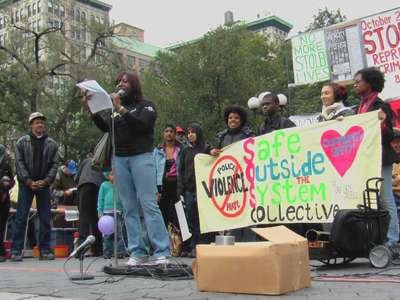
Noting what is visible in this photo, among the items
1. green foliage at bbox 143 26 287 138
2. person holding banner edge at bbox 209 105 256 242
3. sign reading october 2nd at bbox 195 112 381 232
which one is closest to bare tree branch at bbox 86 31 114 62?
green foliage at bbox 143 26 287 138

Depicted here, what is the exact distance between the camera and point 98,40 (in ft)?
98.8

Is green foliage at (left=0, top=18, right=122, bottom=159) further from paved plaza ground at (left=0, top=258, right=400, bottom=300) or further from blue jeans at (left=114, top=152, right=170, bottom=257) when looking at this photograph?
paved plaza ground at (left=0, top=258, right=400, bottom=300)

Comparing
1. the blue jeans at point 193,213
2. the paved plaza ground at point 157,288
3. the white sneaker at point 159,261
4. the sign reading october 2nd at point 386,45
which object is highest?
the sign reading october 2nd at point 386,45

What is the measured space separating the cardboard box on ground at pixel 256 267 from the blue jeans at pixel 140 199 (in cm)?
124

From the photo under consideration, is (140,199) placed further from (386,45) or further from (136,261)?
(386,45)

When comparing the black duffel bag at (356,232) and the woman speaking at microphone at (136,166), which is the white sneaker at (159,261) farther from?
the black duffel bag at (356,232)

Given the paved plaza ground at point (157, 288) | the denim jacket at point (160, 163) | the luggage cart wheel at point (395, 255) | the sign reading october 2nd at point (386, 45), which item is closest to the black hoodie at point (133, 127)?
the paved plaza ground at point (157, 288)

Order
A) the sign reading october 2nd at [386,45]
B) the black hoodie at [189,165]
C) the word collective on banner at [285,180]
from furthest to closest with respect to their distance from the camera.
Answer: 1. the sign reading october 2nd at [386,45]
2. the black hoodie at [189,165]
3. the word collective on banner at [285,180]

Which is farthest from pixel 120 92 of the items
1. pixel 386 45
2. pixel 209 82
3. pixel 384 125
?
pixel 209 82

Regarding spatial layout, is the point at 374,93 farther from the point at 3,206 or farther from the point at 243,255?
the point at 3,206

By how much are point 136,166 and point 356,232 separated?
1961mm

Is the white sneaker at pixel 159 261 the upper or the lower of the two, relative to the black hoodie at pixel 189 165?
lower

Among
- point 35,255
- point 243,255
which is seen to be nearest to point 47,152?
point 35,255

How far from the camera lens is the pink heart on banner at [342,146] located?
583 cm
